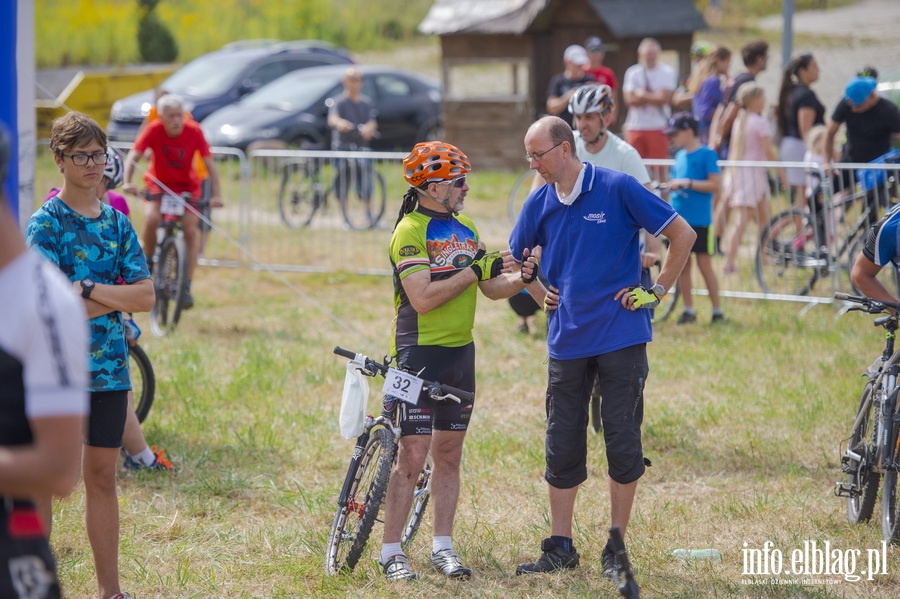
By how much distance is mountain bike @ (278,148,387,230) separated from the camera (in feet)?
45.8

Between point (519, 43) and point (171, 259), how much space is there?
36.5ft

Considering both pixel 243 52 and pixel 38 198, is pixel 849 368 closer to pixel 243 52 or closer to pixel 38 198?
pixel 38 198

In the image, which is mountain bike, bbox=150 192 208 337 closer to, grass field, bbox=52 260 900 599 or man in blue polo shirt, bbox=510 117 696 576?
grass field, bbox=52 260 900 599

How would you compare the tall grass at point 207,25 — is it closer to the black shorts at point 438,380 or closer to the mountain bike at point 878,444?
the black shorts at point 438,380

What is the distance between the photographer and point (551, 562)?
493 cm

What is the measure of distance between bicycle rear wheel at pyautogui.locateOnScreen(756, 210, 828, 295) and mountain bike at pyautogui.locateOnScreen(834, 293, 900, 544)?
5257 millimetres

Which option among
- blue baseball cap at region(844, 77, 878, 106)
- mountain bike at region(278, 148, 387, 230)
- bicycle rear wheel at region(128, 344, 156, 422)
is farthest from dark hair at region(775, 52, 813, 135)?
bicycle rear wheel at region(128, 344, 156, 422)

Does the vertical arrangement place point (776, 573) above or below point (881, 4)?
below

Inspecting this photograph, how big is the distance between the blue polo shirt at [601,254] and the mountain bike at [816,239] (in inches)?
229

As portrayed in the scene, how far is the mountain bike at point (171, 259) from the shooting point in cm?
952

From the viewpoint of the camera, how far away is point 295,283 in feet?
40.0

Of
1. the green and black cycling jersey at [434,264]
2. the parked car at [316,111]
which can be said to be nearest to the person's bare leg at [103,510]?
the green and black cycling jersey at [434,264]

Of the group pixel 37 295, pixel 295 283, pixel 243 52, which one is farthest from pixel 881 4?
pixel 37 295

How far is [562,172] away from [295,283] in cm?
776
